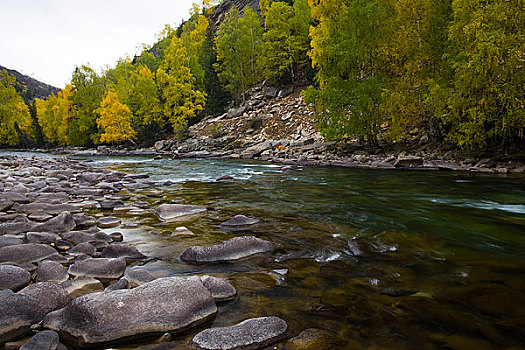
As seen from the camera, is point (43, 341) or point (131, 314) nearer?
point (43, 341)

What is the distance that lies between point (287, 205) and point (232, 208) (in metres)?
1.16

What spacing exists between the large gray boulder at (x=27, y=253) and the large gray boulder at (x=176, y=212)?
Result: 202 centimetres

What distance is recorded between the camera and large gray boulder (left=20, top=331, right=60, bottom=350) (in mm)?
1712

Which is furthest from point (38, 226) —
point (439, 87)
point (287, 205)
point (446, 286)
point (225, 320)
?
point (439, 87)

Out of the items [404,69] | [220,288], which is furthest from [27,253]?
[404,69]

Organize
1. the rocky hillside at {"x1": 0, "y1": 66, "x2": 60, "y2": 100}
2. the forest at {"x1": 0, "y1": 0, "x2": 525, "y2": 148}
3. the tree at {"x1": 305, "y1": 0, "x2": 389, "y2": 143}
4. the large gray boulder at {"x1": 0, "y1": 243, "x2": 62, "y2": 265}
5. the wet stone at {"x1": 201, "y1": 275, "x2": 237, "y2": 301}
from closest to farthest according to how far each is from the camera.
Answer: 1. the wet stone at {"x1": 201, "y1": 275, "x2": 237, "y2": 301}
2. the large gray boulder at {"x1": 0, "y1": 243, "x2": 62, "y2": 265}
3. the forest at {"x1": 0, "y1": 0, "x2": 525, "y2": 148}
4. the tree at {"x1": 305, "y1": 0, "x2": 389, "y2": 143}
5. the rocky hillside at {"x1": 0, "y1": 66, "x2": 60, "y2": 100}

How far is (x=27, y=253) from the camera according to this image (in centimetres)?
307

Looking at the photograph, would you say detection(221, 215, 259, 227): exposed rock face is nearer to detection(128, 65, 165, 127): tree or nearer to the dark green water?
the dark green water

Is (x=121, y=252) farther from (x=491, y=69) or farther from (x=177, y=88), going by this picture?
(x=177, y=88)

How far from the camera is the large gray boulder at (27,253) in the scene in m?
2.97

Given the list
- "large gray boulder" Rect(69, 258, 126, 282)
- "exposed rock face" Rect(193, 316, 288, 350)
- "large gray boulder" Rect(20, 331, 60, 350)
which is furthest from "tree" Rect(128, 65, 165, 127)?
"exposed rock face" Rect(193, 316, 288, 350)

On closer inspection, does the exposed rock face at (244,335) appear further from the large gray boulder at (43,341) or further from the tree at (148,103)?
the tree at (148,103)

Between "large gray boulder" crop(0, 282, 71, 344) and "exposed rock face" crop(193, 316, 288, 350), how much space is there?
1117 millimetres

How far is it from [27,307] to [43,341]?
1.37 feet
